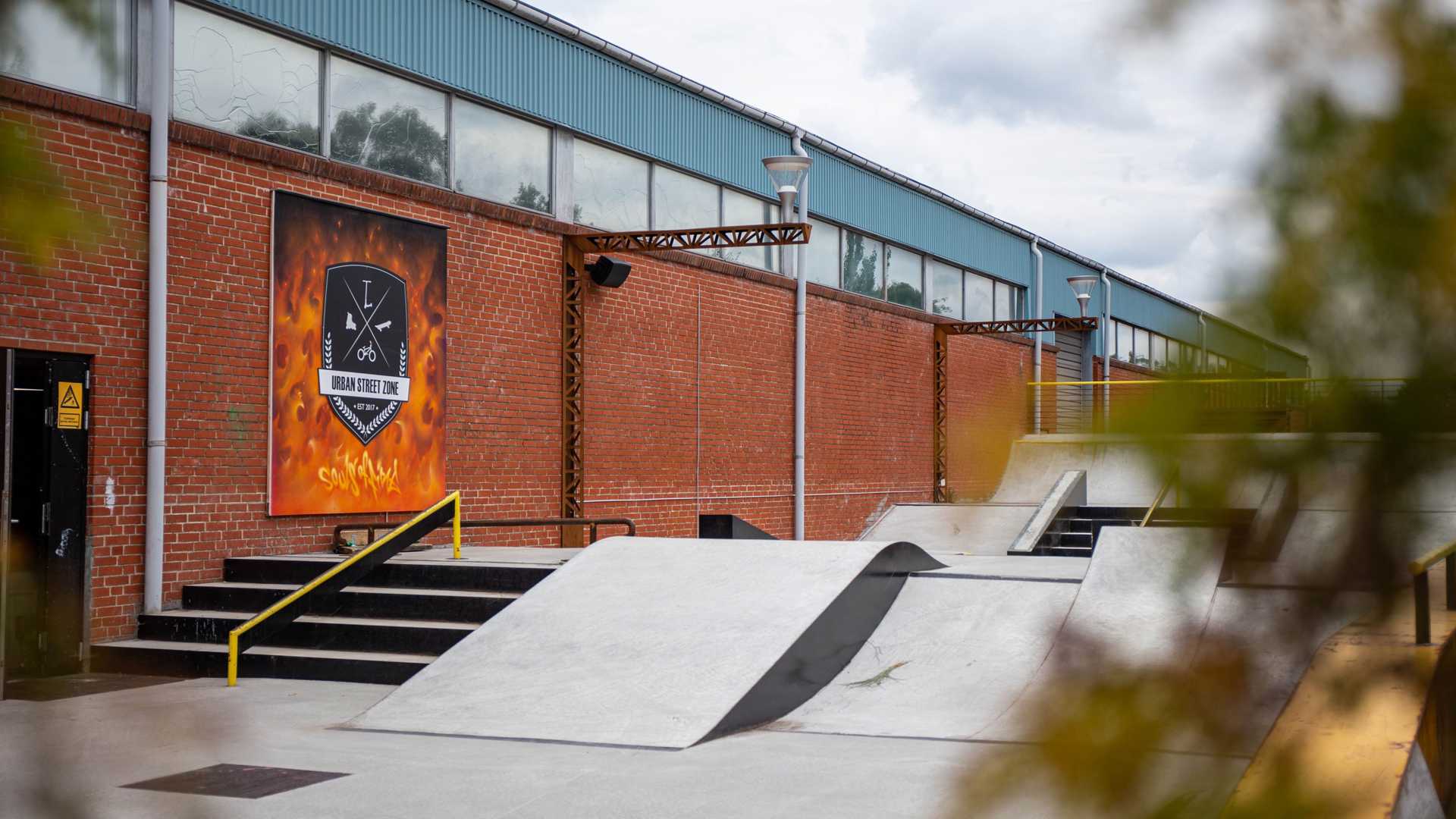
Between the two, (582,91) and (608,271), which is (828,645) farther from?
(582,91)

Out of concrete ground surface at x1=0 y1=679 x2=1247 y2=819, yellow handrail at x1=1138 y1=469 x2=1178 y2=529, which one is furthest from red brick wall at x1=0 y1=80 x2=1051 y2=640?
yellow handrail at x1=1138 y1=469 x2=1178 y2=529

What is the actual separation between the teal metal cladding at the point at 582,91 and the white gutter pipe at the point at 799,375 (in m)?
1.07

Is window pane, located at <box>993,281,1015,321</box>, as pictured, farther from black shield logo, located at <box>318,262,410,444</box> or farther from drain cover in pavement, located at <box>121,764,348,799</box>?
drain cover in pavement, located at <box>121,764,348,799</box>

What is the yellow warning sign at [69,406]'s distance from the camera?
32.1 ft

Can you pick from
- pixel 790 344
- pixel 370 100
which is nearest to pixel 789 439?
pixel 790 344

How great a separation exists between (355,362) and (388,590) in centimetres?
301

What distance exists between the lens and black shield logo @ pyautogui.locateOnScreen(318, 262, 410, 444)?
12273mm

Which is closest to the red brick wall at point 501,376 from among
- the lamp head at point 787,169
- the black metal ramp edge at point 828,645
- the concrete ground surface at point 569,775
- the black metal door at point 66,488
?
the black metal door at point 66,488

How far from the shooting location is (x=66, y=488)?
32.3 feet

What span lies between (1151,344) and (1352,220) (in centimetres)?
23

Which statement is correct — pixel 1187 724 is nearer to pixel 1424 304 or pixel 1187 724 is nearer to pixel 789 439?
pixel 1424 304

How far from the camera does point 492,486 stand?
46.8ft

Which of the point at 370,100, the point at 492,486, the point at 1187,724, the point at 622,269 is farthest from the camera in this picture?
the point at 622,269

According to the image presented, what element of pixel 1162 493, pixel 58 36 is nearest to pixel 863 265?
pixel 1162 493
